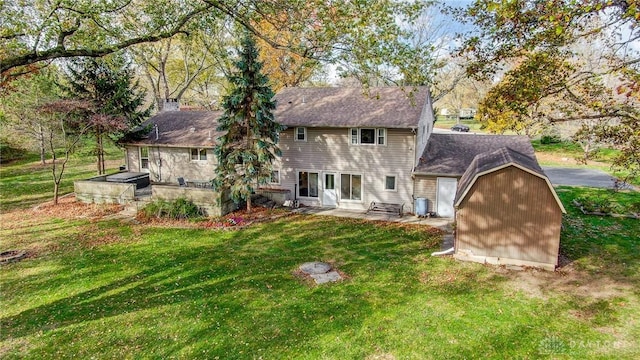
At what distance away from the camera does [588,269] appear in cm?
1352

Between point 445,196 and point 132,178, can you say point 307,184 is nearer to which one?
point 445,196

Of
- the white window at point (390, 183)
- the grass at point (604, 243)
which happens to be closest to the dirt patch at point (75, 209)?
the white window at point (390, 183)

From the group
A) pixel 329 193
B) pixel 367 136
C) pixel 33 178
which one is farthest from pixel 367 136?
pixel 33 178

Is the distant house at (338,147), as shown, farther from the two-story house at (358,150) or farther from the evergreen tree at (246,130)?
the evergreen tree at (246,130)

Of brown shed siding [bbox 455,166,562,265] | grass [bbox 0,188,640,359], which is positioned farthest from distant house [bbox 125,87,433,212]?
brown shed siding [bbox 455,166,562,265]

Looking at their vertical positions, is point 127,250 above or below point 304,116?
below

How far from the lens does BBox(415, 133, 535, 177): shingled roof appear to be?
19219 mm

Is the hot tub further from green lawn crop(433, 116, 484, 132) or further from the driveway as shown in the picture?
green lawn crop(433, 116, 484, 132)

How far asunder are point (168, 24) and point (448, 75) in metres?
35.2

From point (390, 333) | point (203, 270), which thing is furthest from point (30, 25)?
point (390, 333)

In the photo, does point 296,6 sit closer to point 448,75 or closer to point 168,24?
point 168,24

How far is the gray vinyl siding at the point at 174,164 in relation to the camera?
2316cm

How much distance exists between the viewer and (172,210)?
63.8 ft

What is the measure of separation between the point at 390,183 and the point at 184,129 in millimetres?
12924
